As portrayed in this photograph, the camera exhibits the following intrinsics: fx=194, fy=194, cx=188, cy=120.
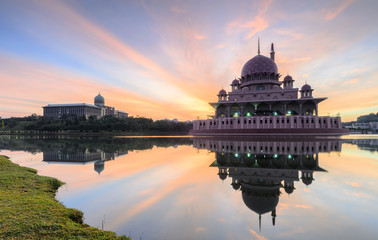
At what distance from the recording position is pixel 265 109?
5519cm

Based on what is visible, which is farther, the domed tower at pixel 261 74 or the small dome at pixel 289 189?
the domed tower at pixel 261 74

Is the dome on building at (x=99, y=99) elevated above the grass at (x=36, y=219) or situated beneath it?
elevated above

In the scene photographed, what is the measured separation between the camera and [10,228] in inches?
154

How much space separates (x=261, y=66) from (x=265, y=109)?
13537mm

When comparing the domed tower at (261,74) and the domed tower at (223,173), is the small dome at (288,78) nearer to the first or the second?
the domed tower at (261,74)

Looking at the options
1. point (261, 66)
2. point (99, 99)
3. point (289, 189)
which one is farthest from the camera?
point (99, 99)

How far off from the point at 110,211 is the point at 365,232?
6.57m

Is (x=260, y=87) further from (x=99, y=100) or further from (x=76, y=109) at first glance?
(x=99, y=100)

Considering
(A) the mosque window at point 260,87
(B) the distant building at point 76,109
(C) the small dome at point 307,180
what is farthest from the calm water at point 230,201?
(B) the distant building at point 76,109

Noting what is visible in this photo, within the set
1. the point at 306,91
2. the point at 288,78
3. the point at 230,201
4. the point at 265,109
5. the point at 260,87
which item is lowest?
the point at 230,201

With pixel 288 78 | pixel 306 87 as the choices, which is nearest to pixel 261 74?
pixel 288 78

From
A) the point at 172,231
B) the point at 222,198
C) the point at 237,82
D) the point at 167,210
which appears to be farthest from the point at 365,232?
the point at 237,82

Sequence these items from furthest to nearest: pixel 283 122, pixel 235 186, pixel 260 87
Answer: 1. pixel 260 87
2. pixel 283 122
3. pixel 235 186

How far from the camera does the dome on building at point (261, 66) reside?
5810 cm
